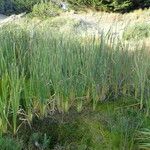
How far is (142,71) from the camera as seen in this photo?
10.7 feet

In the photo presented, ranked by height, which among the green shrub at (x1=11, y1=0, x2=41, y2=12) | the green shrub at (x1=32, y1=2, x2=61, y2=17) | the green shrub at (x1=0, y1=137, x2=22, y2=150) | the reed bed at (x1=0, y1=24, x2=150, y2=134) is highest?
the reed bed at (x1=0, y1=24, x2=150, y2=134)

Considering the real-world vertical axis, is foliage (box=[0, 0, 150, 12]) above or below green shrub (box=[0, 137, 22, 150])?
below

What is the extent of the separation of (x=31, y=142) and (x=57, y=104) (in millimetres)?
409

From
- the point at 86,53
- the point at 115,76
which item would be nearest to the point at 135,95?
the point at 115,76

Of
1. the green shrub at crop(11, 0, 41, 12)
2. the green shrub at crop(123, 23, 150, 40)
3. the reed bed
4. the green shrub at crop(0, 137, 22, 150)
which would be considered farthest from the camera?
the green shrub at crop(11, 0, 41, 12)

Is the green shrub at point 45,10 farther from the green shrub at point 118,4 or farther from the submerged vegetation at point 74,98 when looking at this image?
the submerged vegetation at point 74,98

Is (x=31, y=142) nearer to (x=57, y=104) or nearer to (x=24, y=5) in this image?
(x=57, y=104)

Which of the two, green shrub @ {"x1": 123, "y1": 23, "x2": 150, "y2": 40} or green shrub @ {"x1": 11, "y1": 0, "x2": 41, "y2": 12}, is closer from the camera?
green shrub @ {"x1": 123, "y1": 23, "x2": 150, "y2": 40}

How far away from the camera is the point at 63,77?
315 centimetres

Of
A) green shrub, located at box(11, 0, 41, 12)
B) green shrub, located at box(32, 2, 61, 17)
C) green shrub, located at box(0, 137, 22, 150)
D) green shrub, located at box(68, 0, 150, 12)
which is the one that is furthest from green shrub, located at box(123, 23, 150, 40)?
green shrub, located at box(11, 0, 41, 12)

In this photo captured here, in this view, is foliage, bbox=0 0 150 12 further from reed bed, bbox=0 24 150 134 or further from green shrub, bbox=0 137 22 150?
green shrub, bbox=0 137 22 150

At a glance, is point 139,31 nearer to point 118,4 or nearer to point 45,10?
point 118,4

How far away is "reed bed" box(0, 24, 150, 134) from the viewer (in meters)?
2.97

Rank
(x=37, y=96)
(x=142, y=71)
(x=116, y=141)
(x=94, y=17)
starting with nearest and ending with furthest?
1. (x=116, y=141)
2. (x=37, y=96)
3. (x=142, y=71)
4. (x=94, y=17)
